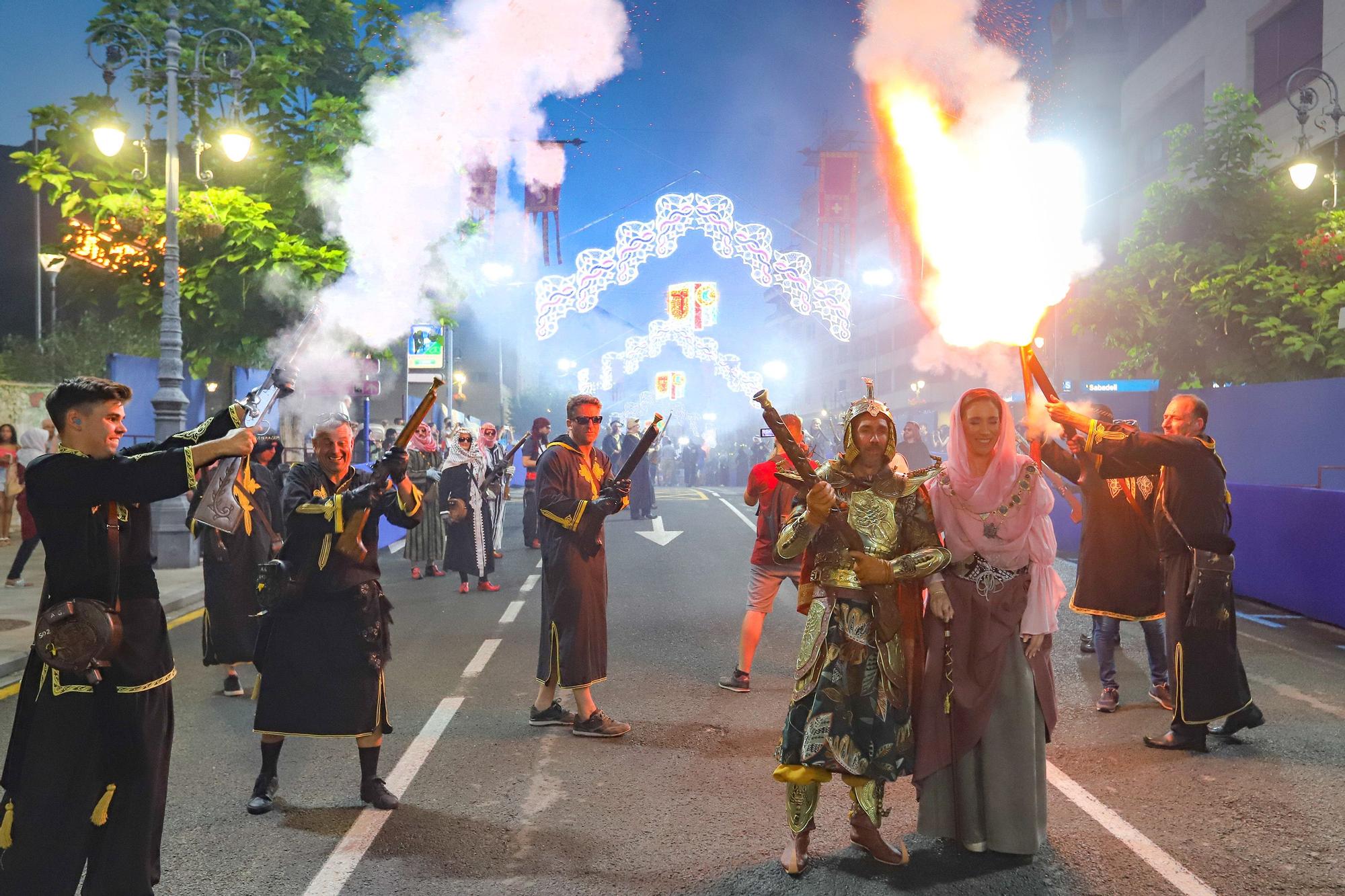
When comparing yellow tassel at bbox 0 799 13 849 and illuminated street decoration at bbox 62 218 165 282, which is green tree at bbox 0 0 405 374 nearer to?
illuminated street decoration at bbox 62 218 165 282

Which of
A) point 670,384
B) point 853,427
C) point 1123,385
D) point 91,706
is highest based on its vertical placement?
point 670,384

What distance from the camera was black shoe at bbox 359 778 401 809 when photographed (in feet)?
17.7

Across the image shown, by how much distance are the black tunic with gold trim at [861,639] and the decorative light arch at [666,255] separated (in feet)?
53.7

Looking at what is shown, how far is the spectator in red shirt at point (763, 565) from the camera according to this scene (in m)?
8.03

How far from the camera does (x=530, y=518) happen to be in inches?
683

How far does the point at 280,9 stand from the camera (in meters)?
19.1

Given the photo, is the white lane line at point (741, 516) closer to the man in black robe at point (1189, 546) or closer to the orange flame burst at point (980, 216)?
the orange flame burst at point (980, 216)

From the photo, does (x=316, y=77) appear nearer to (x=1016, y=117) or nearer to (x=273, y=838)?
(x=1016, y=117)

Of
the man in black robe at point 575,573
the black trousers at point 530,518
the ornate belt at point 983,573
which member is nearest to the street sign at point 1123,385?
the black trousers at point 530,518

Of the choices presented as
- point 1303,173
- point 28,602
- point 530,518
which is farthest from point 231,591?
point 1303,173

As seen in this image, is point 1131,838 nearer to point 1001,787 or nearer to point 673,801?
point 1001,787

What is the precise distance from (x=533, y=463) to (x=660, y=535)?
631 centimetres

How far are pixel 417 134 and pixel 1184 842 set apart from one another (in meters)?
15.8

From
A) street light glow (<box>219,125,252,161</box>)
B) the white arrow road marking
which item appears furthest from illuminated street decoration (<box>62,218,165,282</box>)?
the white arrow road marking
